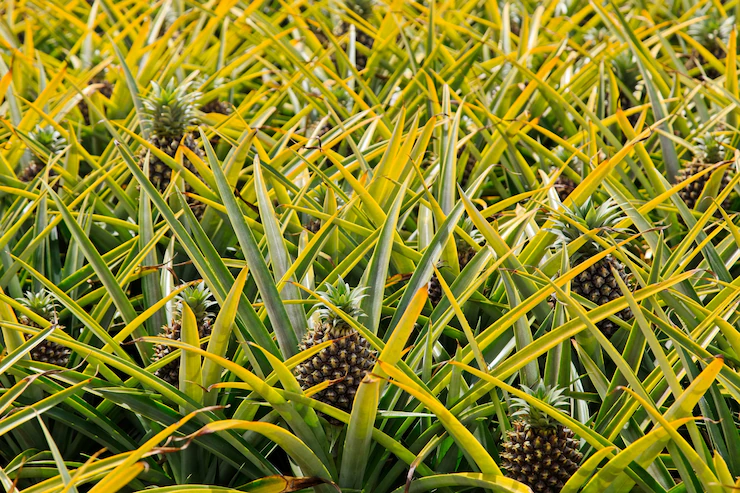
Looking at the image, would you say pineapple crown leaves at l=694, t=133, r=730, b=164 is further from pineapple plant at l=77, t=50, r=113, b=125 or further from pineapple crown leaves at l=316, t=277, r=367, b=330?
pineapple plant at l=77, t=50, r=113, b=125

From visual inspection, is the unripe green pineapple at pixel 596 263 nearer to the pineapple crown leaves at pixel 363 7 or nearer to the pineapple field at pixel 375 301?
the pineapple field at pixel 375 301

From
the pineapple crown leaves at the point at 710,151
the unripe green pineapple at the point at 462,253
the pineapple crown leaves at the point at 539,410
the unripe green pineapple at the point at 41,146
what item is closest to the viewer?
the pineapple crown leaves at the point at 539,410

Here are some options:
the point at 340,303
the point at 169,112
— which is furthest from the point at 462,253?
the point at 169,112

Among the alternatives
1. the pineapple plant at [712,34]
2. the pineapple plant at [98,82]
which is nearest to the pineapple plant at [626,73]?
the pineapple plant at [712,34]

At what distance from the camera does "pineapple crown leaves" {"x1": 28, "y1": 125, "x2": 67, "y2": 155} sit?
2.40 metres

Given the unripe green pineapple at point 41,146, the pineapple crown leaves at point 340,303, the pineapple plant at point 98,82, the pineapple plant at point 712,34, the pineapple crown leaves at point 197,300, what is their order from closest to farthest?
the pineapple crown leaves at point 340,303 → the pineapple crown leaves at point 197,300 → the unripe green pineapple at point 41,146 → the pineapple plant at point 98,82 → the pineapple plant at point 712,34

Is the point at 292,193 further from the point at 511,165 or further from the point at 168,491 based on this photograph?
the point at 168,491

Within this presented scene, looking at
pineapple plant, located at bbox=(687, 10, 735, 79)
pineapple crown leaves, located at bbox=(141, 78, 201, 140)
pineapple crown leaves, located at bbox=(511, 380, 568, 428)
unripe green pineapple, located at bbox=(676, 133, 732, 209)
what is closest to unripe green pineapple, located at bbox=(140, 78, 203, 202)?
pineapple crown leaves, located at bbox=(141, 78, 201, 140)

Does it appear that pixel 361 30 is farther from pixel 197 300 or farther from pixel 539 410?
pixel 539 410

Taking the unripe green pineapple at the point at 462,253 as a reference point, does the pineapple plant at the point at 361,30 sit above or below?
above

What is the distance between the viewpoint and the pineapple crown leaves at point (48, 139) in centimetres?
240

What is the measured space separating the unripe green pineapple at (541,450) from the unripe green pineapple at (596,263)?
43cm

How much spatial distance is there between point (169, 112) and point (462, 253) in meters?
1.05

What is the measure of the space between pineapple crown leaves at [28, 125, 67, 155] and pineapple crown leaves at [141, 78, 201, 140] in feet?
1.40
